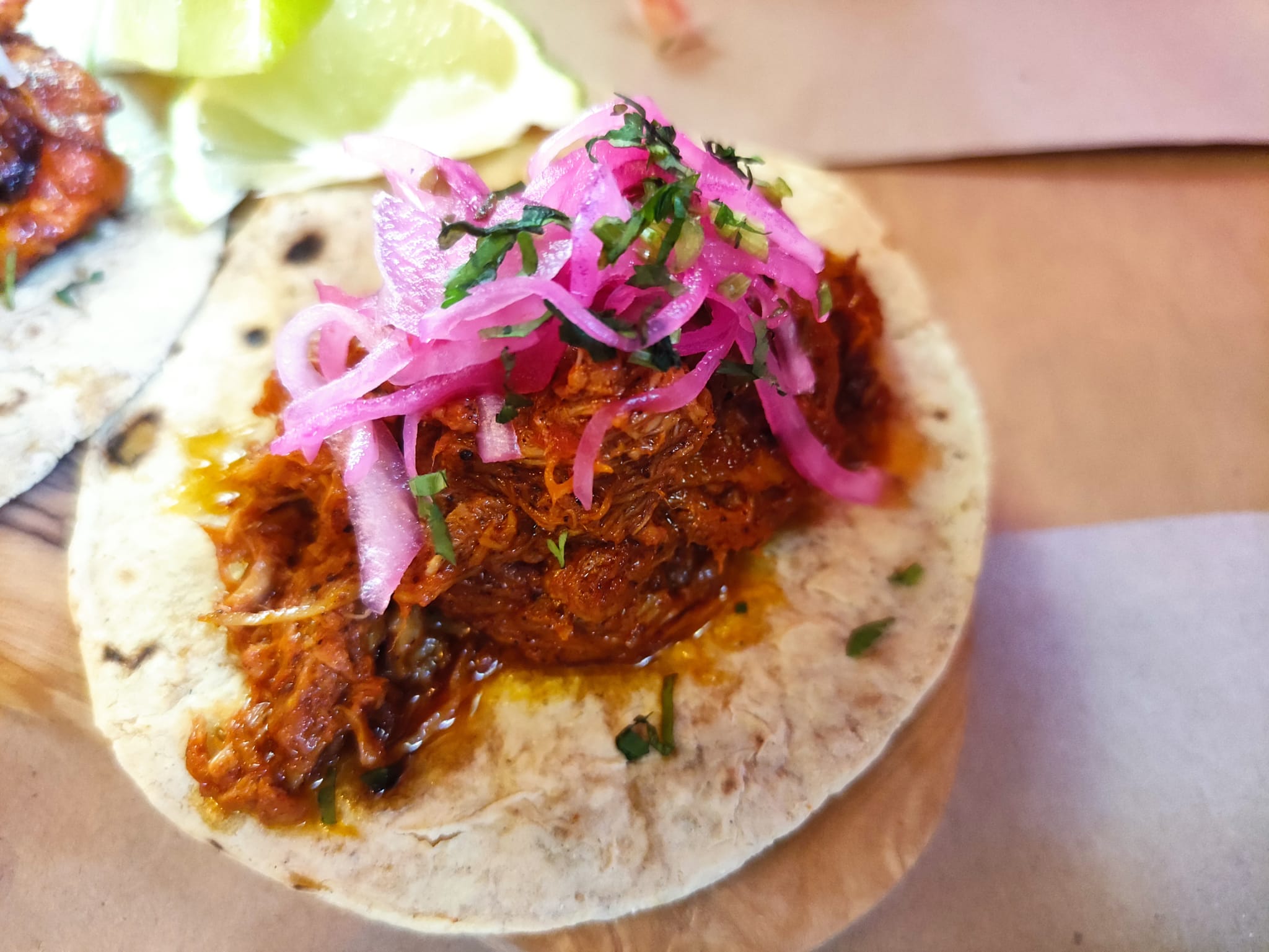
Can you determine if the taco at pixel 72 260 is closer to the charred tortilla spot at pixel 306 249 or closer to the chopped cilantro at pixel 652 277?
the charred tortilla spot at pixel 306 249

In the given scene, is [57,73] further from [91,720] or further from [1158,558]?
[1158,558]

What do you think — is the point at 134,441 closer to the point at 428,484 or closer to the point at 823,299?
the point at 428,484

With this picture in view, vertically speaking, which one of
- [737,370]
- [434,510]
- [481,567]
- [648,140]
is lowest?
[481,567]

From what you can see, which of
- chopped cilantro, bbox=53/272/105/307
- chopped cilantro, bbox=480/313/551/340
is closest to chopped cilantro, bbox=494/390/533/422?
chopped cilantro, bbox=480/313/551/340

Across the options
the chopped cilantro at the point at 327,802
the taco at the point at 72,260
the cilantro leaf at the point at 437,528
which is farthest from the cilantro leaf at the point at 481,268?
the taco at the point at 72,260

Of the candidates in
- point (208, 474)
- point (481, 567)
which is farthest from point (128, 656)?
point (481, 567)

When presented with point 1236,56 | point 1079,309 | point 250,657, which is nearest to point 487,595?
point 250,657
